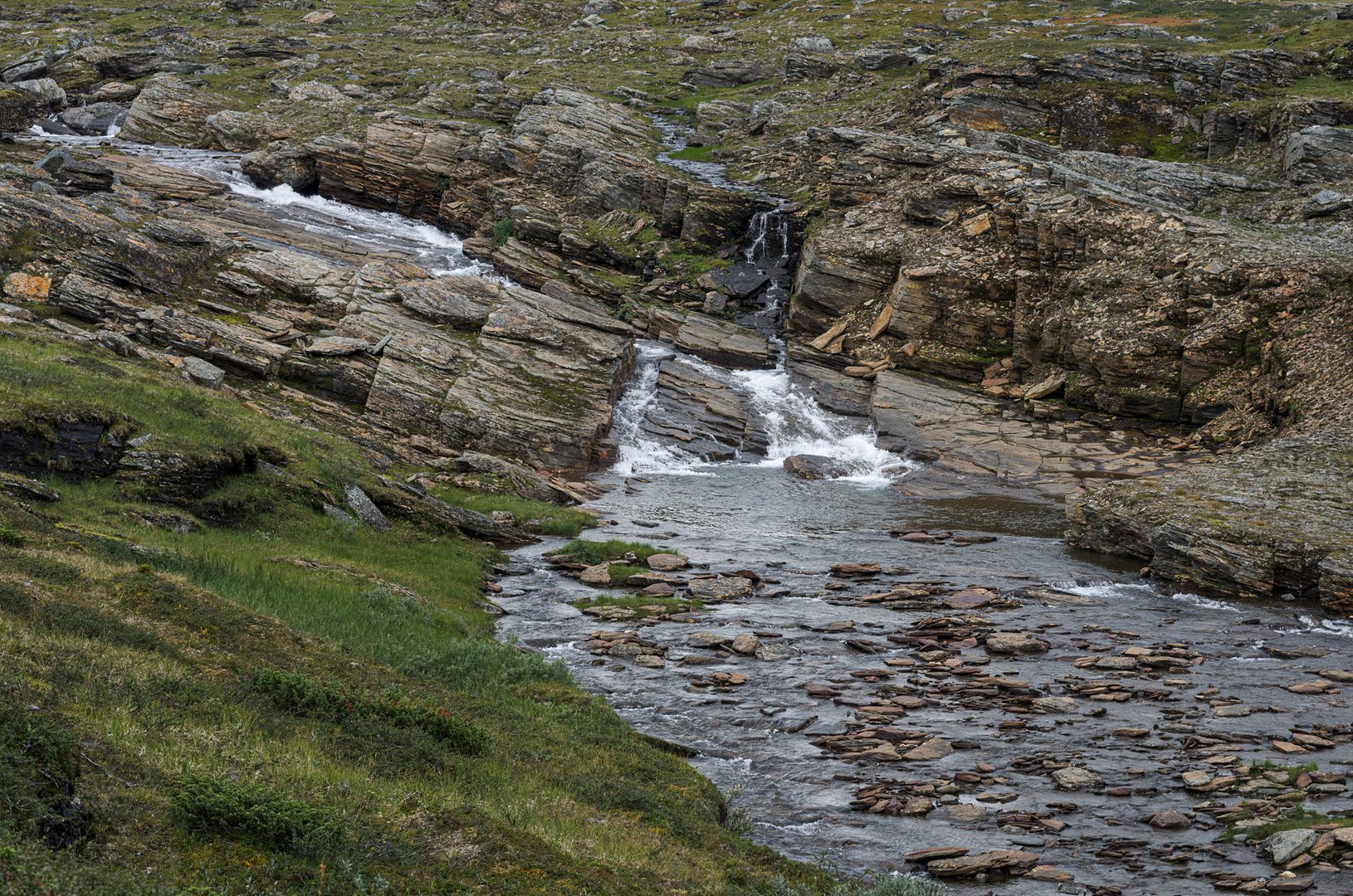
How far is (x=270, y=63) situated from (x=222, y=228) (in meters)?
57.2

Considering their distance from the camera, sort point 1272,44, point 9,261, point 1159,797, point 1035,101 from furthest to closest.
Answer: point 1272,44 < point 1035,101 < point 9,261 < point 1159,797

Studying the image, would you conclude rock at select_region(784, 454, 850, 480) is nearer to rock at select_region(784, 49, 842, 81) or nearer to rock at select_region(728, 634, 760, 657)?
rock at select_region(728, 634, 760, 657)

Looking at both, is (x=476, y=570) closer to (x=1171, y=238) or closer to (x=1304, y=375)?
(x=1304, y=375)

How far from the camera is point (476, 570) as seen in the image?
78.8 ft

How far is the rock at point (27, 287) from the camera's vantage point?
103 feet

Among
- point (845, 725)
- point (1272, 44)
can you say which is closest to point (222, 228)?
point (845, 725)

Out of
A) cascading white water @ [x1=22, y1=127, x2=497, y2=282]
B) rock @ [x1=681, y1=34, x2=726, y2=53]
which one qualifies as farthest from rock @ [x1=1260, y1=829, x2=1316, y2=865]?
rock @ [x1=681, y1=34, x2=726, y2=53]

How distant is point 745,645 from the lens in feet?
62.3

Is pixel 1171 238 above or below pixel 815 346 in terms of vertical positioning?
above

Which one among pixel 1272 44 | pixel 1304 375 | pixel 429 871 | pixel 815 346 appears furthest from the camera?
pixel 1272 44

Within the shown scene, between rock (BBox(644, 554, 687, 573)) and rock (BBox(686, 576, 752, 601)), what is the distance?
5.23ft

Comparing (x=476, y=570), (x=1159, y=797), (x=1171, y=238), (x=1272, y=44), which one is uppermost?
(x=1272, y=44)

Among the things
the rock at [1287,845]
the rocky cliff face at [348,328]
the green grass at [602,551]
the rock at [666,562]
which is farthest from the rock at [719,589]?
the rocky cliff face at [348,328]

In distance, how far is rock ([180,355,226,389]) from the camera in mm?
30234
